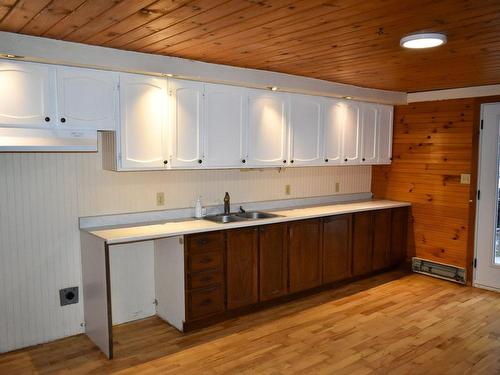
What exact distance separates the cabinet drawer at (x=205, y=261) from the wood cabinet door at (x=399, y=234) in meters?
2.53

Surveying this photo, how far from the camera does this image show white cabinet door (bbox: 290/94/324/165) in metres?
4.44

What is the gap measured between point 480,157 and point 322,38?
295cm

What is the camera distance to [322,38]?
9.11ft

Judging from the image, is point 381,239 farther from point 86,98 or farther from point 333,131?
point 86,98

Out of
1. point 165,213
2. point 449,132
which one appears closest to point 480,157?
point 449,132

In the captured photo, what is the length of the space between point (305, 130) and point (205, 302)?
6.76ft

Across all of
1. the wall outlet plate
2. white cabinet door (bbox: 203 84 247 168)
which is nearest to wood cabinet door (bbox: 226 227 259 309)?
white cabinet door (bbox: 203 84 247 168)

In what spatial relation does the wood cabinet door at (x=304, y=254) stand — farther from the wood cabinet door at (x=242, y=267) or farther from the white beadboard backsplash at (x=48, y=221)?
the white beadboard backsplash at (x=48, y=221)

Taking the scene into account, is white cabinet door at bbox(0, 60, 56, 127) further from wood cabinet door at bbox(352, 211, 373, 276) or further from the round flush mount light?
wood cabinet door at bbox(352, 211, 373, 276)

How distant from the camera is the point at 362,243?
4902mm

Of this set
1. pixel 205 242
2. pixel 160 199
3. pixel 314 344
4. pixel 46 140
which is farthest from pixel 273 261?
pixel 46 140

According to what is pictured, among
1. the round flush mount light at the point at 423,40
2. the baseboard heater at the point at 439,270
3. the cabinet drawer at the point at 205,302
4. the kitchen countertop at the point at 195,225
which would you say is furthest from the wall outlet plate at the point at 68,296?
the baseboard heater at the point at 439,270

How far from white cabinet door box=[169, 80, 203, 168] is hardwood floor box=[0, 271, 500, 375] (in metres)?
1.47

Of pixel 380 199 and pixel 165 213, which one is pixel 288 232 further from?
pixel 380 199
